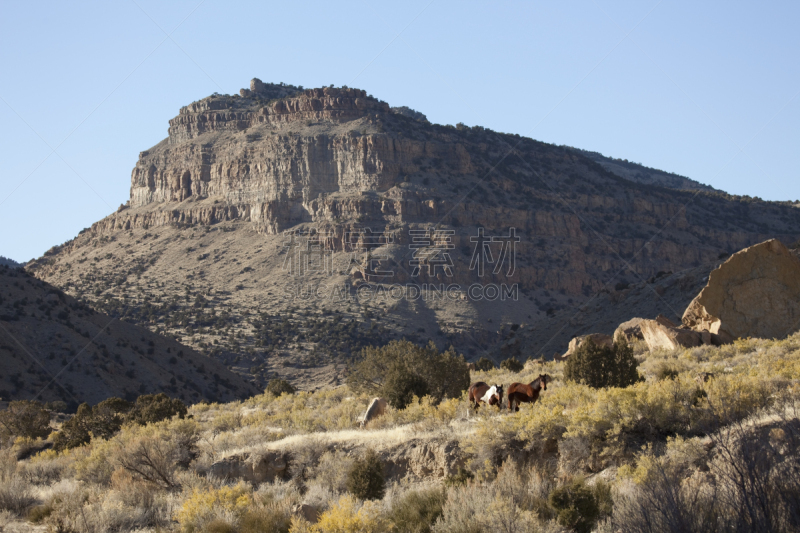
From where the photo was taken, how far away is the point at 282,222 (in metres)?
92.2

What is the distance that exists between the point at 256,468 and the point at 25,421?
53.5 ft

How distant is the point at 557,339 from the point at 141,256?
2582 inches

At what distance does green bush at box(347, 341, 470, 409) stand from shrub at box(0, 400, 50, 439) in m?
12.0

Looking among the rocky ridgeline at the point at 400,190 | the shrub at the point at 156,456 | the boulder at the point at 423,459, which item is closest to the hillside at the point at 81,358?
the shrub at the point at 156,456

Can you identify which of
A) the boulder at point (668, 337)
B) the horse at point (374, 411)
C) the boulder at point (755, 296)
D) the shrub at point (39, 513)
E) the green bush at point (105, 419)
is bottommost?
the shrub at point (39, 513)

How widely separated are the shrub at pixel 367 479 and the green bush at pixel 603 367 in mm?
7487

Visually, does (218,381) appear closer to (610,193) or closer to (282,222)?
(282,222)

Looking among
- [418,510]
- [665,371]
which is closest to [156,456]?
[418,510]

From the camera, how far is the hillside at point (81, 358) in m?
36.0

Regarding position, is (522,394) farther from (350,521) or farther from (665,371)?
(350,521)

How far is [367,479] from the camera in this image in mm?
11398

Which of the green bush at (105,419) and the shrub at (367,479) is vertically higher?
the shrub at (367,479)

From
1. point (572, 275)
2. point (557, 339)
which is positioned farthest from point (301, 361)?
point (572, 275)

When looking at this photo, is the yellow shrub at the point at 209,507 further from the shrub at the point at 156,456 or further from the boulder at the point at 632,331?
the boulder at the point at 632,331
